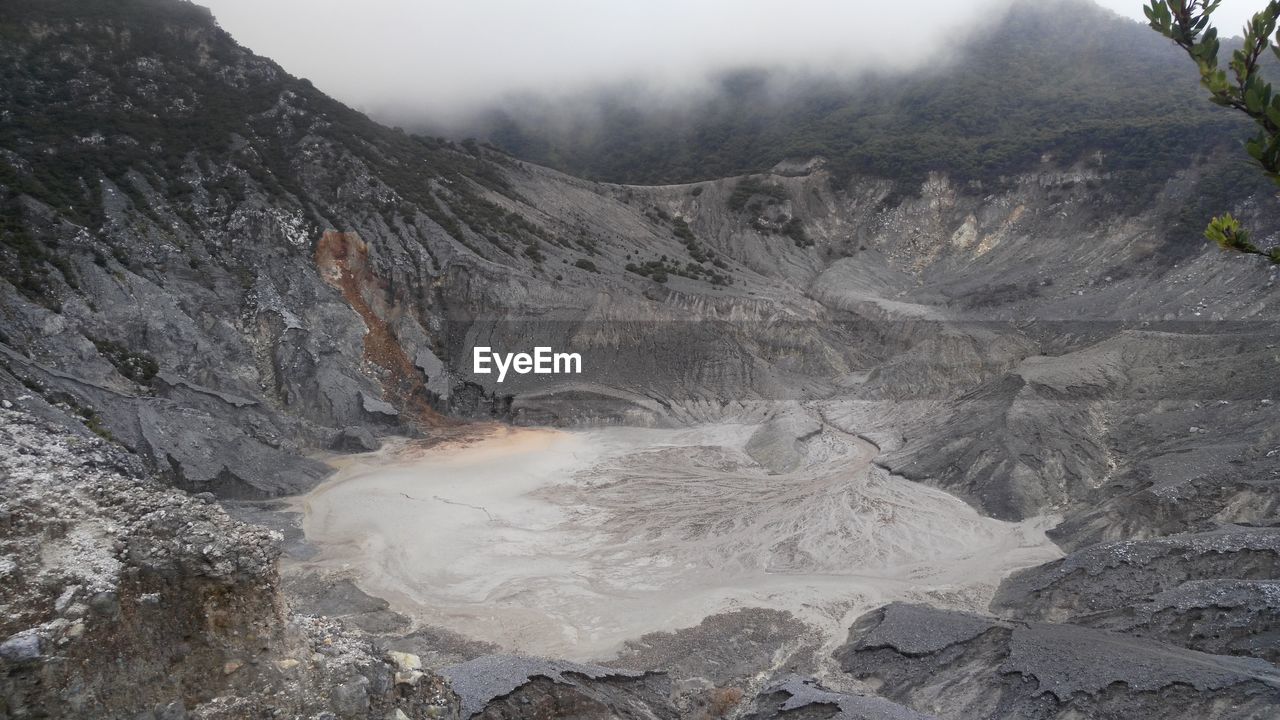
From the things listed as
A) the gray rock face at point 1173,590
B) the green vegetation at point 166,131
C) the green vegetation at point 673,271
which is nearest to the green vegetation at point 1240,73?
A: the gray rock face at point 1173,590

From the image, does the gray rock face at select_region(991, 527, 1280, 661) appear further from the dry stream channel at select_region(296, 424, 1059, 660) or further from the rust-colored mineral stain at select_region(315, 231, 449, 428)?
the rust-colored mineral stain at select_region(315, 231, 449, 428)

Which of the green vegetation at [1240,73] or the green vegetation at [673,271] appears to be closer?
the green vegetation at [1240,73]

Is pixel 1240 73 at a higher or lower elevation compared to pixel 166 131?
lower

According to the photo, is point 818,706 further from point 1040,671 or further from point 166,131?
point 166,131

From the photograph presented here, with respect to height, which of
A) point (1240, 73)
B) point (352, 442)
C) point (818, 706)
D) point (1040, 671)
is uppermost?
point (1240, 73)

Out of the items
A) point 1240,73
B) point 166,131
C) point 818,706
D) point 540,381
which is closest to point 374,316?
point 540,381

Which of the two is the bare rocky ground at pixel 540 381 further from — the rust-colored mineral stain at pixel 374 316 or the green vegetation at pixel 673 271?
the green vegetation at pixel 673 271

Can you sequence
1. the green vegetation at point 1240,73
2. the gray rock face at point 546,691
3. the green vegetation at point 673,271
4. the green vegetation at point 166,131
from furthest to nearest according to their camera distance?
the green vegetation at point 673,271
the green vegetation at point 166,131
the gray rock face at point 546,691
the green vegetation at point 1240,73
